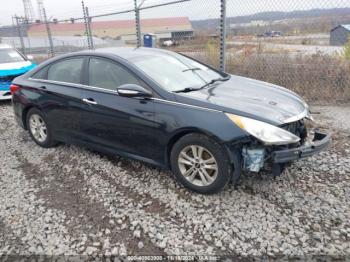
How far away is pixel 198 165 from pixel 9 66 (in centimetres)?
700

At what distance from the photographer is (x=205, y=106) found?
314cm

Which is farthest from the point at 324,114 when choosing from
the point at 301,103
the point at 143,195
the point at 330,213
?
the point at 143,195

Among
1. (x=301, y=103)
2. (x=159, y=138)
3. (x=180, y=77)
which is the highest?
(x=180, y=77)

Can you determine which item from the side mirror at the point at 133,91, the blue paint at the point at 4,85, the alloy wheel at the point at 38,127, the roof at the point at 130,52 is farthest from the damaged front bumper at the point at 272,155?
the blue paint at the point at 4,85

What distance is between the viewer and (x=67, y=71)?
14.1 feet

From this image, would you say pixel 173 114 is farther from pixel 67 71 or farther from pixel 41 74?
pixel 41 74

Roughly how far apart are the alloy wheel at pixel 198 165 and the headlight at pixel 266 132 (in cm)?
47

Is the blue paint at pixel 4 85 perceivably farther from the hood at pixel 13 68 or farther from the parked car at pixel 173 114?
the parked car at pixel 173 114

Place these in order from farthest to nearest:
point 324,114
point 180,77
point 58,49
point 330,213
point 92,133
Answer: point 58,49 → point 324,114 → point 92,133 → point 180,77 → point 330,213

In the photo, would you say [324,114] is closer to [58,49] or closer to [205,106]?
[205,106]

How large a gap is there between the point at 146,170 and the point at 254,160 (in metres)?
1.52

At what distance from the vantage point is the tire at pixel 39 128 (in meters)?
4.67

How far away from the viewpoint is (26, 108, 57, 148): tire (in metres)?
4.67

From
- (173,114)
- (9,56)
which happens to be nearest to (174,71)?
(173,114)
